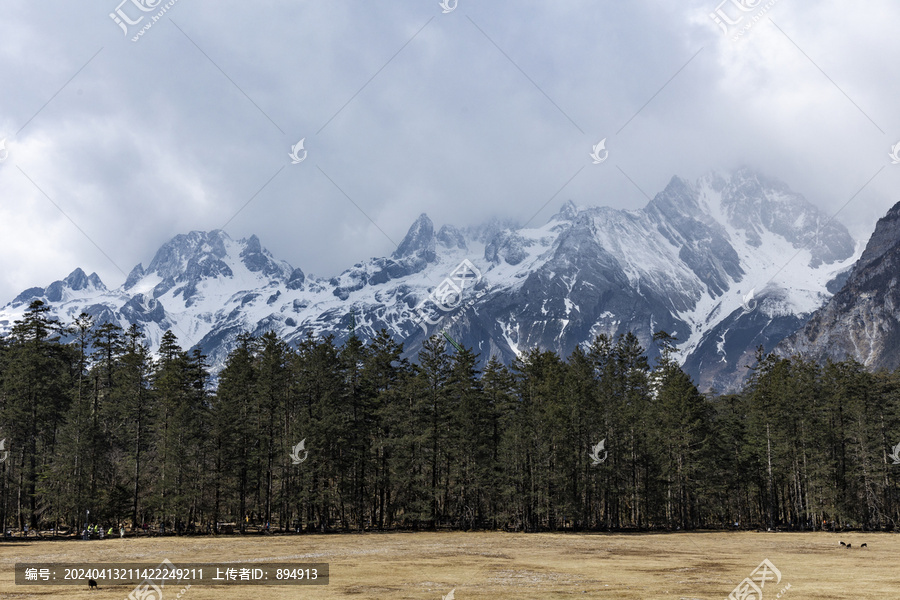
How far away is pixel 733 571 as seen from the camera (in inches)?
1353

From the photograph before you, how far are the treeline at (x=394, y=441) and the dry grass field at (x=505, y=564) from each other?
26.1 ft

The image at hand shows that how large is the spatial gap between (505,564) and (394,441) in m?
31.9

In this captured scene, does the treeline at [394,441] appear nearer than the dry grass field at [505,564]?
No

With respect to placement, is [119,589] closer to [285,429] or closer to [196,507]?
[196,507]

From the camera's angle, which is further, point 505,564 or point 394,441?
point 394,441

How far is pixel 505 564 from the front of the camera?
37.2 m

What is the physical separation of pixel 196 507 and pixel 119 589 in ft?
122

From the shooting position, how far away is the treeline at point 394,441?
63469 mm

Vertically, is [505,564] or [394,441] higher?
[394,441]

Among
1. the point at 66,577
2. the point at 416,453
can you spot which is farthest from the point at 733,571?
the point at 416,453

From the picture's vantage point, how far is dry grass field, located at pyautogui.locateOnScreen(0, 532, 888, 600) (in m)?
26.5

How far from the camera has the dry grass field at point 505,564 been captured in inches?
1042

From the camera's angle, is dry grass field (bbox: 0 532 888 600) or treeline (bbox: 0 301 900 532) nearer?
dry grass field (bbox: 0 532 888 600)

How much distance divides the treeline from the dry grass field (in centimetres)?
795
